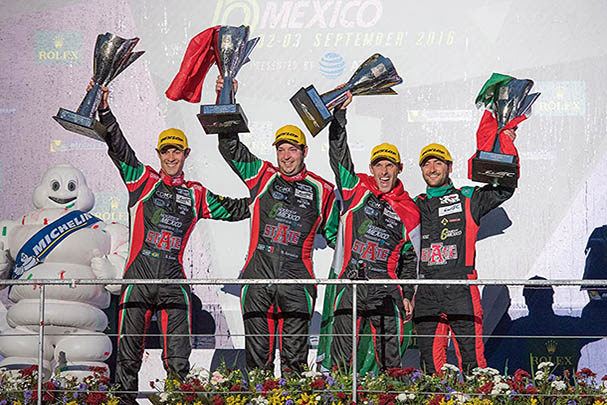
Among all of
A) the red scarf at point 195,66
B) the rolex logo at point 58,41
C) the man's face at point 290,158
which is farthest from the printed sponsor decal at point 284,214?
the rolex logo at point 58,41

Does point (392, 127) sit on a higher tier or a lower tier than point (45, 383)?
higher

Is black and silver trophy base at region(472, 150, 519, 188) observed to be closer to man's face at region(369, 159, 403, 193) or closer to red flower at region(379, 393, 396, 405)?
man's face at region(369, 159, 403, 193)

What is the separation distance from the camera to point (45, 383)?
4891 mm

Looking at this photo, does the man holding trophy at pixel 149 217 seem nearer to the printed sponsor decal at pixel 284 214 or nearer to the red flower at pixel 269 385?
the printed sponsor decal at pixel 284 214

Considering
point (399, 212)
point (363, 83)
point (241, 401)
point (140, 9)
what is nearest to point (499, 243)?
point (399, 212)

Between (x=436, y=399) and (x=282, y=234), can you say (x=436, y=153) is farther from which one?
(x=436, y=399)

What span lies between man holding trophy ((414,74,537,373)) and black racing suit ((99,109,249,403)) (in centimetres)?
128

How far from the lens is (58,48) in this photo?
21.8 feet

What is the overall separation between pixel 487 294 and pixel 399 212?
3.74ft

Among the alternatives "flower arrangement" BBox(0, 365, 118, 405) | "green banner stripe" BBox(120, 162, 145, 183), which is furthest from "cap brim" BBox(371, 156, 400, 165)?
"flower arrangement" BBox(0, 365, 118, 405)

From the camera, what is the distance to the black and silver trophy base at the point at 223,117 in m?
5.35

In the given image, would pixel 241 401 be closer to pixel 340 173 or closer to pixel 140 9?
pixel 340 173

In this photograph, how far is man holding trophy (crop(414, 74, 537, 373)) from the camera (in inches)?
210

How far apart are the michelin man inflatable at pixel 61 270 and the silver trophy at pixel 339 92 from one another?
163 cm
